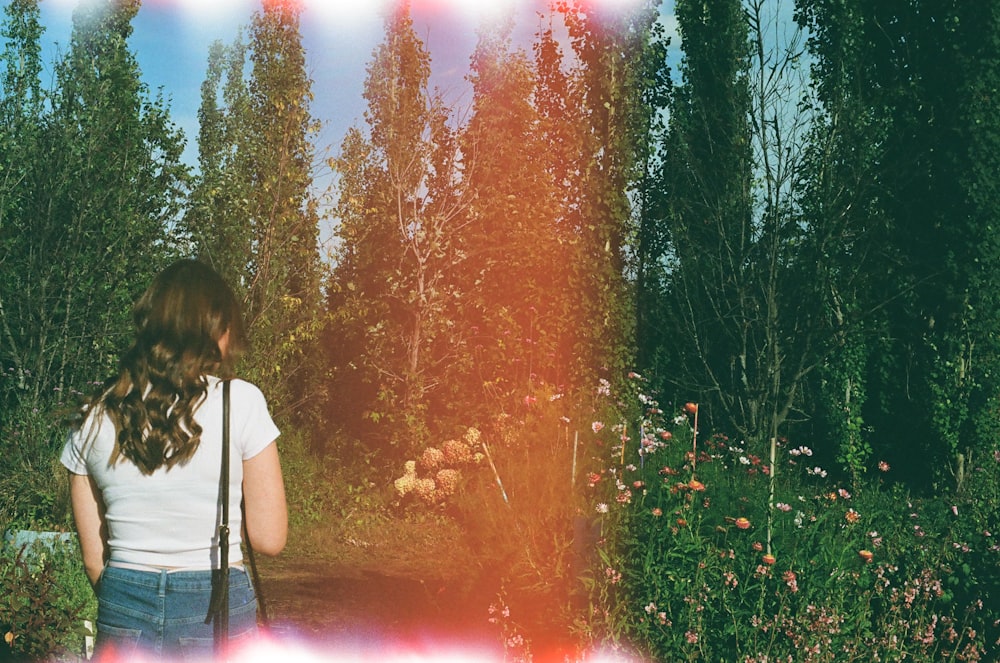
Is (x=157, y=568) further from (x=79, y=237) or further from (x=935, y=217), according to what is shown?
(x=935, y=217)

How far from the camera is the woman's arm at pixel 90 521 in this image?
7.27 ft

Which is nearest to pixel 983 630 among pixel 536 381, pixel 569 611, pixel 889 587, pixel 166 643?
pixel 889 587

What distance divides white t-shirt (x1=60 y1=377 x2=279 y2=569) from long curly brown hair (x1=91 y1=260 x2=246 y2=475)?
0.09 ft

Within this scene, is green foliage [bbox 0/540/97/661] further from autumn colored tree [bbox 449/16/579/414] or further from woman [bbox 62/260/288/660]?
autumn colored tree [bbox 449/16/579/414]

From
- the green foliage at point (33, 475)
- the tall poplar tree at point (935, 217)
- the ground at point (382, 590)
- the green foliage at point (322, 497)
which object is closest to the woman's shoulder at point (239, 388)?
the ground at point (382, 590)

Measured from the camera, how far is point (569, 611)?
4793mm

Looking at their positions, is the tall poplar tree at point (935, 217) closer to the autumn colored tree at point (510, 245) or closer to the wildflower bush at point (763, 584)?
the autumn colored tree at point (510, 245)

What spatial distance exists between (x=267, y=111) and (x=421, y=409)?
514cm

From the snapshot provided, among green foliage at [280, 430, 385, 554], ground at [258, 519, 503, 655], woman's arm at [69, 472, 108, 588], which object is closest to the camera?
woman's arm at [69, 472, 108, 588]

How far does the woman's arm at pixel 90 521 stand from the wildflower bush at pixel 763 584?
287 cm

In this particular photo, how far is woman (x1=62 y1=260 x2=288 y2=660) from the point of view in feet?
6.93

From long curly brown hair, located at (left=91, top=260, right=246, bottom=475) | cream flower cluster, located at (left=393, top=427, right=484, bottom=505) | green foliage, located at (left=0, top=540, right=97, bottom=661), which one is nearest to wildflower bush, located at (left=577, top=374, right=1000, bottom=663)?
long curly brown hair, located at (left=91, top=260, right=246, bottom=475)

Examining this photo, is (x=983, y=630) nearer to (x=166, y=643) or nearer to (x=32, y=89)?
(x=166, y=643)

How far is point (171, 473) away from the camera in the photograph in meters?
2.12
